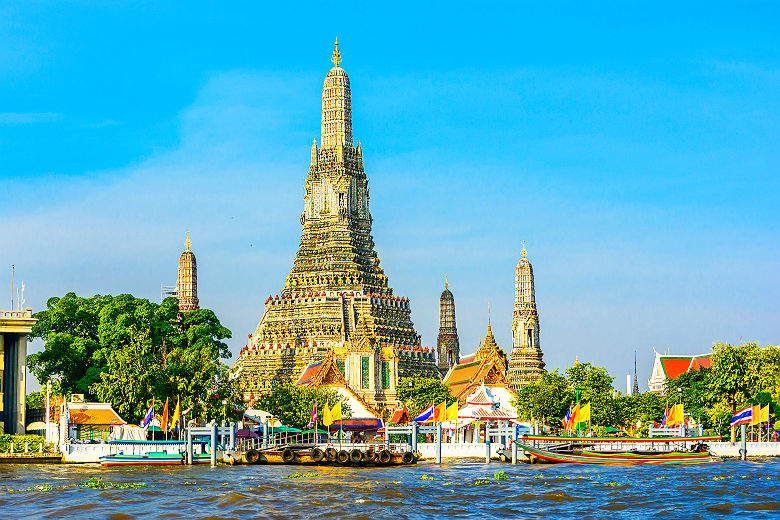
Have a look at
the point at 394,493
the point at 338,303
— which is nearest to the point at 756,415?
the point at 394,493

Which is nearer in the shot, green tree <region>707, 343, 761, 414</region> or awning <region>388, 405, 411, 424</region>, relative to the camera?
green tree <region>707, 343, 761, 414</region>

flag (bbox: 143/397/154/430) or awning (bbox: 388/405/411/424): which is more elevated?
flag (bbox: 143/397/154/430)

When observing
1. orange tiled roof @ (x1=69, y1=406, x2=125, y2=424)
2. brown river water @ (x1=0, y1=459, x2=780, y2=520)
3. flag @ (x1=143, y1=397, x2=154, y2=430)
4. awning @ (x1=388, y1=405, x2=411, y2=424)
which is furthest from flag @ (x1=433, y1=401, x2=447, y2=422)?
orange tiled roof @ (x1=69, y1=406, x2=125, y2=424)

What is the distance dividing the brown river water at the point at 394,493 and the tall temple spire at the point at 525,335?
70.9 meters

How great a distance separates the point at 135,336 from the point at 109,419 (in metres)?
9.17

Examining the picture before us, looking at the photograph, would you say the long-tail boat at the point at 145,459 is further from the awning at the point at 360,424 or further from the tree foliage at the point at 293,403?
the awning at the point at 360,424

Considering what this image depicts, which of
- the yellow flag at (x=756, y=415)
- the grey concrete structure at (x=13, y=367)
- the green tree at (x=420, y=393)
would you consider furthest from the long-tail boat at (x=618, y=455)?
the grey concrete structure at (x=13, y=367)

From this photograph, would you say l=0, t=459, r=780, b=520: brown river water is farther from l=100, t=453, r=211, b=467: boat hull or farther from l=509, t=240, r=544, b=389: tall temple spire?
l=509, t=240, r=544, b=389: tall temple spire

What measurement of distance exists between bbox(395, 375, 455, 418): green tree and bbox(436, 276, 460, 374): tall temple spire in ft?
109

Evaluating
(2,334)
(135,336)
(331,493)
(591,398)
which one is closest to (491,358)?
(591,398)

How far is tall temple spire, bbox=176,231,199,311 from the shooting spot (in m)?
136

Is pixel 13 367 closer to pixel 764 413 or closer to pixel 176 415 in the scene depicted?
pixel 176 415

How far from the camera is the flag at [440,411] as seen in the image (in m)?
87.6

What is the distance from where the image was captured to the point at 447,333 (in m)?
154
